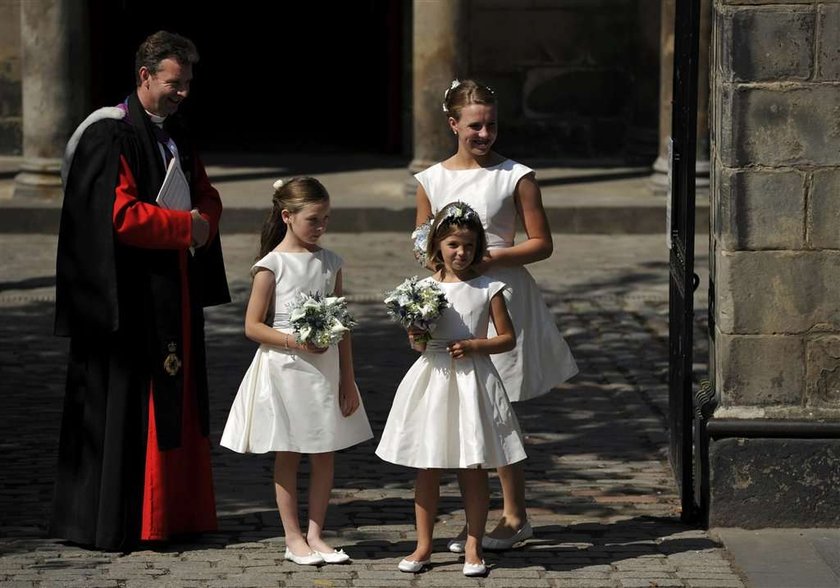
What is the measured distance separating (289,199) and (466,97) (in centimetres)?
71

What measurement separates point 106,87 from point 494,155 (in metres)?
12.2

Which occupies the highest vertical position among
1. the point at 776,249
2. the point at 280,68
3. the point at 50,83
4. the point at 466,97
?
the point at 280,68

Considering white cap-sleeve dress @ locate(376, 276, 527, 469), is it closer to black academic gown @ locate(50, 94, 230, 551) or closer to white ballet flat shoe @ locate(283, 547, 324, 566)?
white ballet flat shoe @ locate(283, 547, 324, 566)

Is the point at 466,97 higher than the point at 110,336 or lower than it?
higher

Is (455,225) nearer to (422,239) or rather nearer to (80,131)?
(422,239)

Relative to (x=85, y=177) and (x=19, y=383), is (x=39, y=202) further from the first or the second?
(x=85, y=177)

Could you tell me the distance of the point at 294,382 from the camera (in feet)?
21.3

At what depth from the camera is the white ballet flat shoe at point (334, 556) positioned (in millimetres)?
6484

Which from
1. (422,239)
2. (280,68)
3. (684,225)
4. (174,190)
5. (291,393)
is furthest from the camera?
(280,68)

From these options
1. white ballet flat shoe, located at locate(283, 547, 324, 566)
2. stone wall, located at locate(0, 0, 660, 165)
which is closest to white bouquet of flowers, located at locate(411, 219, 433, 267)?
white ballet flat shoe, located at locate(283, 547, 324, 566)

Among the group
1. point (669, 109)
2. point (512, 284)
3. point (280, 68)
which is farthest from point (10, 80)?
point (512, 284)

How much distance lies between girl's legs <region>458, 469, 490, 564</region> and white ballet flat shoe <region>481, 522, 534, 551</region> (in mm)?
307

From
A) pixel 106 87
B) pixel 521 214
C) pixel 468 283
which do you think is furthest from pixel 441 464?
pixel 106 87

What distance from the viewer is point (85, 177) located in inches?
260
